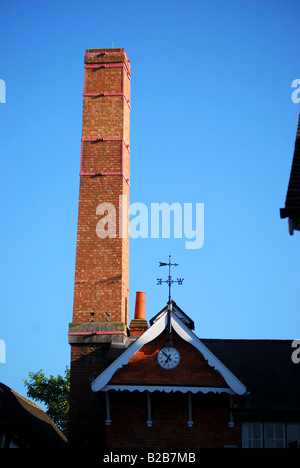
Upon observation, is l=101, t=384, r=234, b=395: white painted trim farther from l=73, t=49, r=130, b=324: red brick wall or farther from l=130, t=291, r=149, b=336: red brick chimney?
l=130, t=291, r=149, b=336: red brick chimney

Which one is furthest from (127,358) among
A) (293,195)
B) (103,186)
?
(293,195)

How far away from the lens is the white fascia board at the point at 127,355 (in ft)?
77.4

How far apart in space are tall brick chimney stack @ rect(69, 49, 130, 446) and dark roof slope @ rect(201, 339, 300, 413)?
12.8 feet

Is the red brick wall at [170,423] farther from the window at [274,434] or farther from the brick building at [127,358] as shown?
the window at [274,434]

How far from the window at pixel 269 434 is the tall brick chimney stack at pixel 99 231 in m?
5.38

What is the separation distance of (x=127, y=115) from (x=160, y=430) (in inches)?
521

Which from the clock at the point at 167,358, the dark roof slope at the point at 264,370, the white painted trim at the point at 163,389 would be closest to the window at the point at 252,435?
the dark roof slope at the point at 264,370

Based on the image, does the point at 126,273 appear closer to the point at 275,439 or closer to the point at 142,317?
the point at 142,317

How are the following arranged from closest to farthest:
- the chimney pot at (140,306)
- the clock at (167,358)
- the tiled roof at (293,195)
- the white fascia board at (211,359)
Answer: the tiled roof at (293,195), the white fascia board at (211,359), the clock at (167,358), the chimney pot at (140,306)

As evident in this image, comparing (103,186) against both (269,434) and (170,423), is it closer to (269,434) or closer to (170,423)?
(170,423)

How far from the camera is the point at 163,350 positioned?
958 inches

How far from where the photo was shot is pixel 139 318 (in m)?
29.0

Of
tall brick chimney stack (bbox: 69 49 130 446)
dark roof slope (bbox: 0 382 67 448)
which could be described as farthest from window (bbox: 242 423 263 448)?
dark roof slope (bbox: 0 382 67 448)
